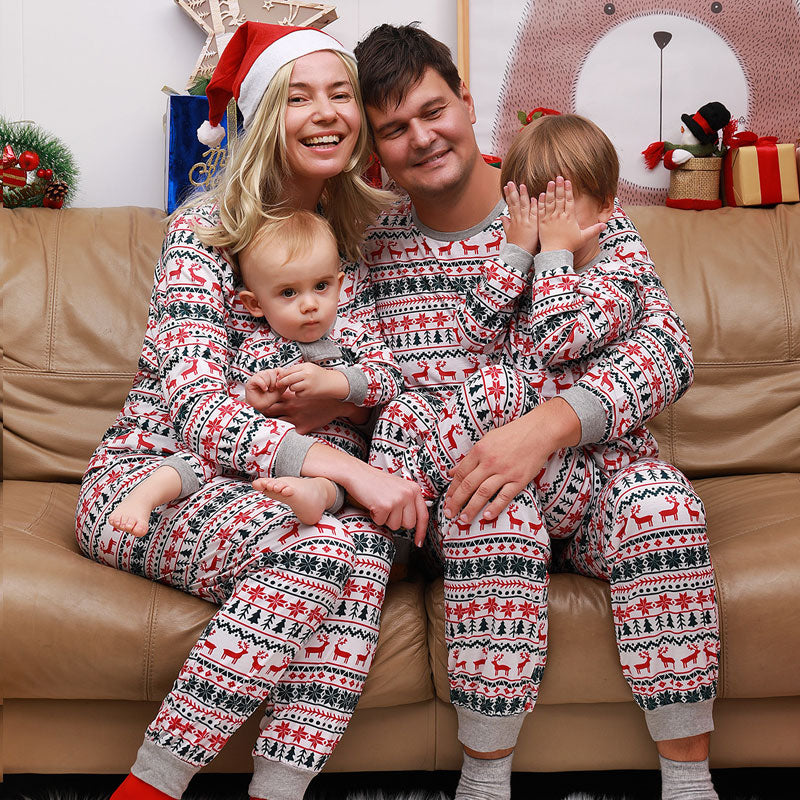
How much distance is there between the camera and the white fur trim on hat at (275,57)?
1.49 metres

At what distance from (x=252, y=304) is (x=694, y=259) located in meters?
1.10

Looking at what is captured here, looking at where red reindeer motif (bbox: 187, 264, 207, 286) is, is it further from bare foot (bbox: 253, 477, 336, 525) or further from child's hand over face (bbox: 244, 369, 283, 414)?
bare foot (bbox: 253, 477, 336, 525)

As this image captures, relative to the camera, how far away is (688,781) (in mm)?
1226

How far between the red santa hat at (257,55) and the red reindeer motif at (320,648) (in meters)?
0.95

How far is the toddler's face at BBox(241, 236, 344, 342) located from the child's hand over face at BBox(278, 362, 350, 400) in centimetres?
8

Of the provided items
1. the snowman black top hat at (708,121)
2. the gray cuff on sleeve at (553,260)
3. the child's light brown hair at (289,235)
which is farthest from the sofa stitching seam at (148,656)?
the snowman black top hat at (708,121)

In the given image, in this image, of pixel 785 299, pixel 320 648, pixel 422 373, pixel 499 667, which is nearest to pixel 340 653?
pixel 320 648

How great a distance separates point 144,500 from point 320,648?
34 cm

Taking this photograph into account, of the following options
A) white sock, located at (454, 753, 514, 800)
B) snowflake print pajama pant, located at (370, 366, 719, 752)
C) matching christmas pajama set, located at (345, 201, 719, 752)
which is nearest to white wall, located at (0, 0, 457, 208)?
matching christmas pajama set, located at (345, 201, 719, 752)

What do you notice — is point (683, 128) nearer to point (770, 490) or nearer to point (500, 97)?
point (500, 97)

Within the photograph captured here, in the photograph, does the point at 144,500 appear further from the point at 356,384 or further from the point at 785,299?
the point at 785,299

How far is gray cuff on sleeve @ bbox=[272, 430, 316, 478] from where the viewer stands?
4.16ft

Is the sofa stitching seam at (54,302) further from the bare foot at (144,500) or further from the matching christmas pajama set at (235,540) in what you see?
the bare foot at (144,500)

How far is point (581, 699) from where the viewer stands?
1305 millimetres
